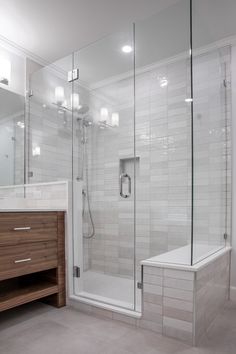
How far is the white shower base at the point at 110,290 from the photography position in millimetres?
2167

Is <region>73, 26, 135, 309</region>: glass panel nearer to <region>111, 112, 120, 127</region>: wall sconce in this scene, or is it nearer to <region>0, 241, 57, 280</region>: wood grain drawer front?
<region>111, 112, 120, 127</region>: wall sconce

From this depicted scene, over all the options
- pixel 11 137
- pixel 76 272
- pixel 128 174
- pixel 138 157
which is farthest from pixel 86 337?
pixel 11 137

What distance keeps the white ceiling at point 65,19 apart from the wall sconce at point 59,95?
47 centimetres

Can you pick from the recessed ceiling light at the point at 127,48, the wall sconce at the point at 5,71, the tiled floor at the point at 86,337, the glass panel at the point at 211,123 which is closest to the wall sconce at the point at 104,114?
the recessed ceiling light at the point at 127,48

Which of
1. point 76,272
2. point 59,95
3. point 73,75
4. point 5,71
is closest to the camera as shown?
point 76,272

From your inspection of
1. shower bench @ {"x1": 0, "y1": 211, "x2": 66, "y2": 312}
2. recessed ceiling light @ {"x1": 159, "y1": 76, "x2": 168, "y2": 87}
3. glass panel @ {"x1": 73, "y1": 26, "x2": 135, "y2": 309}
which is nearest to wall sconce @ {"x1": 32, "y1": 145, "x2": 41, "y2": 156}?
glass panel @ {"x1": 73, "y1": 26, "x2": 135, "y2": 309}

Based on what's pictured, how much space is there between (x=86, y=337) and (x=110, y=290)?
73 cm

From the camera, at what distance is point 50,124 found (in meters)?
3.03

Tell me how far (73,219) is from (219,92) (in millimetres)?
1888

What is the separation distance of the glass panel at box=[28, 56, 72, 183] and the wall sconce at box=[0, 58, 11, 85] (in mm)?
287

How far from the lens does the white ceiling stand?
7.55 feet

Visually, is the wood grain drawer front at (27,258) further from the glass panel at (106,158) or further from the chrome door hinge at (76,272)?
the glass panel at (106,158)

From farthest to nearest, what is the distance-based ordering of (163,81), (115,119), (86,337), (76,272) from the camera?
(115,119)
(163,81)
(76,272)
(86,337)

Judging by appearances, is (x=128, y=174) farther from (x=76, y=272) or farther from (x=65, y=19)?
(x=65, y=19)
